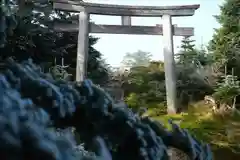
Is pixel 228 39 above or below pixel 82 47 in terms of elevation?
above

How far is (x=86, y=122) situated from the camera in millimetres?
2006

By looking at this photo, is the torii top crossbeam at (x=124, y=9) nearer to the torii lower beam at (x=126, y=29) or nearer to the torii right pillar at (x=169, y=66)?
the torii right pillar at (x=169, y=66)

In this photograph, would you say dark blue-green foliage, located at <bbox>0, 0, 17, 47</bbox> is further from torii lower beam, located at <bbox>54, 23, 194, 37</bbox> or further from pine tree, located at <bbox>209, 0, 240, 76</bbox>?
pine tree, located at <bbox>209, 0, 240, 76</bbox>

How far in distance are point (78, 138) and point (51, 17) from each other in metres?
10.2

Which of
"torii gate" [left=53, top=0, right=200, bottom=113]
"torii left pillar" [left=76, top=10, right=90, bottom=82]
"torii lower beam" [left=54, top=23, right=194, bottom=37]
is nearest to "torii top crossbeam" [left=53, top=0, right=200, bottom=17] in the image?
"torii gate" [left=53, top=0, right=200, bottom=113]

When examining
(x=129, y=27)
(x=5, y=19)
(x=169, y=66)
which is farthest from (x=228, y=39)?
(x=5, y=19)

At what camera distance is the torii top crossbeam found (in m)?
8.99

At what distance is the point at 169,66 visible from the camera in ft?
30.0

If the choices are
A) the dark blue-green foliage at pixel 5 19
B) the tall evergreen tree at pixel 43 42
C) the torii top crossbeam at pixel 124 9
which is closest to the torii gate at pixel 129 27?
the torii top crossbeam at pixel 124 9

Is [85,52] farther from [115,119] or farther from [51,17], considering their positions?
A: [115,119]

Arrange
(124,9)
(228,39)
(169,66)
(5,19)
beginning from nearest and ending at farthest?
(5,19) < (124,9) < (169,66) < (228,39)

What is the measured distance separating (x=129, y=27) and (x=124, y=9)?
0.49 m

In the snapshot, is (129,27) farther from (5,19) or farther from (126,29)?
(5,19)

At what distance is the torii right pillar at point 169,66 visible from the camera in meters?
9.13
